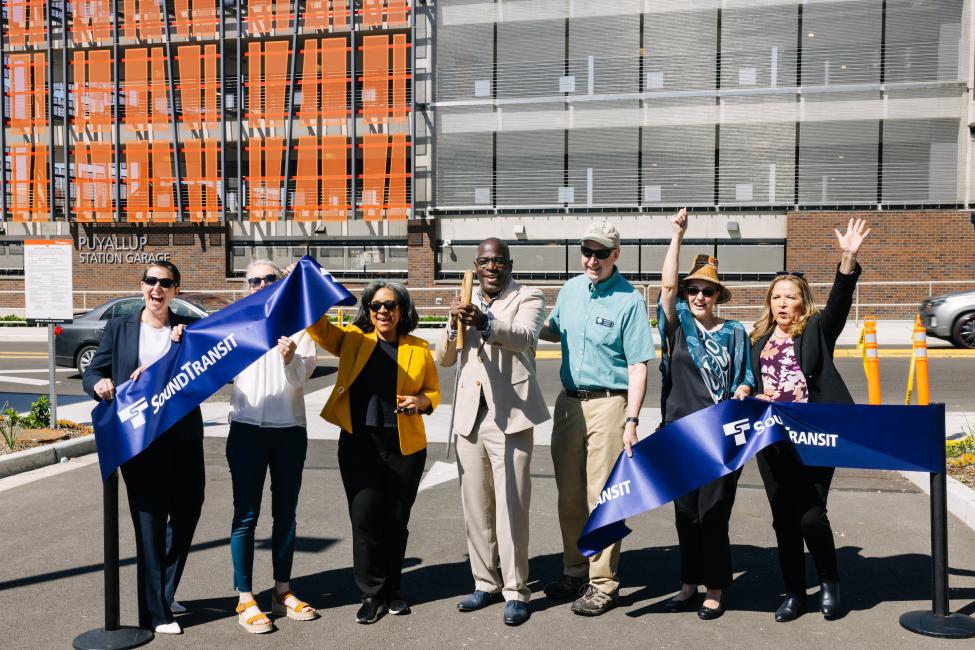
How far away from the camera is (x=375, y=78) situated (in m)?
32.8

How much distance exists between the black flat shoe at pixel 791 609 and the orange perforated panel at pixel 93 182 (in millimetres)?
35450

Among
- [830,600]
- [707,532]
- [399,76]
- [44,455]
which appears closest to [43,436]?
[44,455]

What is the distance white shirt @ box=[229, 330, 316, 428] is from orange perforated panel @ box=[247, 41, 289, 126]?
101 feet

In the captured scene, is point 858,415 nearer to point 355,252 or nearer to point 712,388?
point 712,388

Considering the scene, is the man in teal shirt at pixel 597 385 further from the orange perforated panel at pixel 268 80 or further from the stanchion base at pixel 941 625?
the orange perforated panel at pixel 268 80

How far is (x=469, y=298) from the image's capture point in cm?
443

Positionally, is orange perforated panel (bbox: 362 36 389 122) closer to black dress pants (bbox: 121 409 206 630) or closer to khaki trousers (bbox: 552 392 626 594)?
khaki trousers (bbox: 552 392 626 594)

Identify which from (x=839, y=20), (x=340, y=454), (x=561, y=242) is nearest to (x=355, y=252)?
(x=561, y=242)

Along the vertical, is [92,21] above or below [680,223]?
above

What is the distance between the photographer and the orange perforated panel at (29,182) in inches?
1396

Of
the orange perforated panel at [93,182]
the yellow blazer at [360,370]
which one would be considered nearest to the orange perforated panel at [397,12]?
the orange perforated panel at [93,182]

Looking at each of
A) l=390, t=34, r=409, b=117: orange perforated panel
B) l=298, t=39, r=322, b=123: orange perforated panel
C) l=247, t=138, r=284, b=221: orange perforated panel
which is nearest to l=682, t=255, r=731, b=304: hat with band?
l=390, t=34, r=409, b=117: orange perforated panel

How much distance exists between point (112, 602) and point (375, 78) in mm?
30548

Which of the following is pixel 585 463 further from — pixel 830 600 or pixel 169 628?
pixel 169 628
